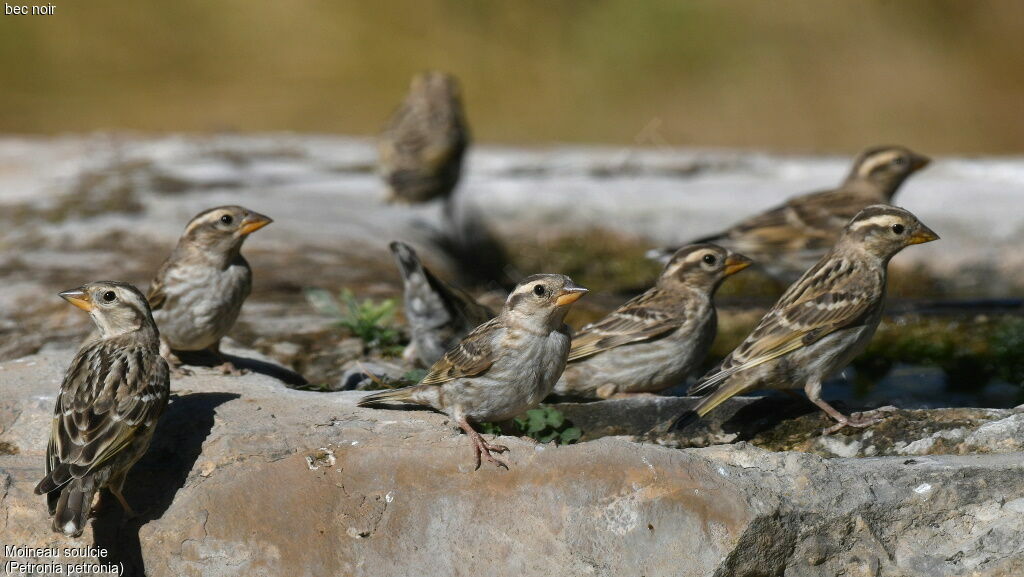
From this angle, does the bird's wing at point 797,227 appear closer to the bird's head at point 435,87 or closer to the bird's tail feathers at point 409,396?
the bird's tail feathers at point 409,396

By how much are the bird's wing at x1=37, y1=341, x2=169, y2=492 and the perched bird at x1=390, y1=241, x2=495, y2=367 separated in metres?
1.40

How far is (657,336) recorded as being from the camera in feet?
19.6

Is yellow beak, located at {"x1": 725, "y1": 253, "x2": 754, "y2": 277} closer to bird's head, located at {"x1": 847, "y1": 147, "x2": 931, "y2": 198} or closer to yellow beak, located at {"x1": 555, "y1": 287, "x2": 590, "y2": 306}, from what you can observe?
yellow beak, located at {"x1": 555, "y1": 287, "x2": 590, "y2": 306}

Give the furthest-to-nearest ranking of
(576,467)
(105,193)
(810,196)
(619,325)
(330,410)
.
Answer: (105,193)
(810,196)
(619,325)
(330,410)
(576,467)

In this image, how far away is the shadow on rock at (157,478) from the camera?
Answer: 4.39m

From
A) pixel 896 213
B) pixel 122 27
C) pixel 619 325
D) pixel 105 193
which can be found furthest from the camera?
pixel 122 27

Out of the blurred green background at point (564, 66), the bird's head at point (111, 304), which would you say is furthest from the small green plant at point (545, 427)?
the blurred green background at point (564, 66)

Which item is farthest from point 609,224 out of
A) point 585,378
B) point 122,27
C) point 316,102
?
point 122,27

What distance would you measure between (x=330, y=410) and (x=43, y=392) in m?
1.28

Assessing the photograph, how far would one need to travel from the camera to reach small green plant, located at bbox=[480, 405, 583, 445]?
201 inches

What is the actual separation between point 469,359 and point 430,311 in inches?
45.4

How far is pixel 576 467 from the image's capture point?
4.25m

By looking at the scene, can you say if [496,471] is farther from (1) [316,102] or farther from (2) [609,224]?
(1) [316,102]

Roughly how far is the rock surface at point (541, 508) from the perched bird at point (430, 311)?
1328 mm
